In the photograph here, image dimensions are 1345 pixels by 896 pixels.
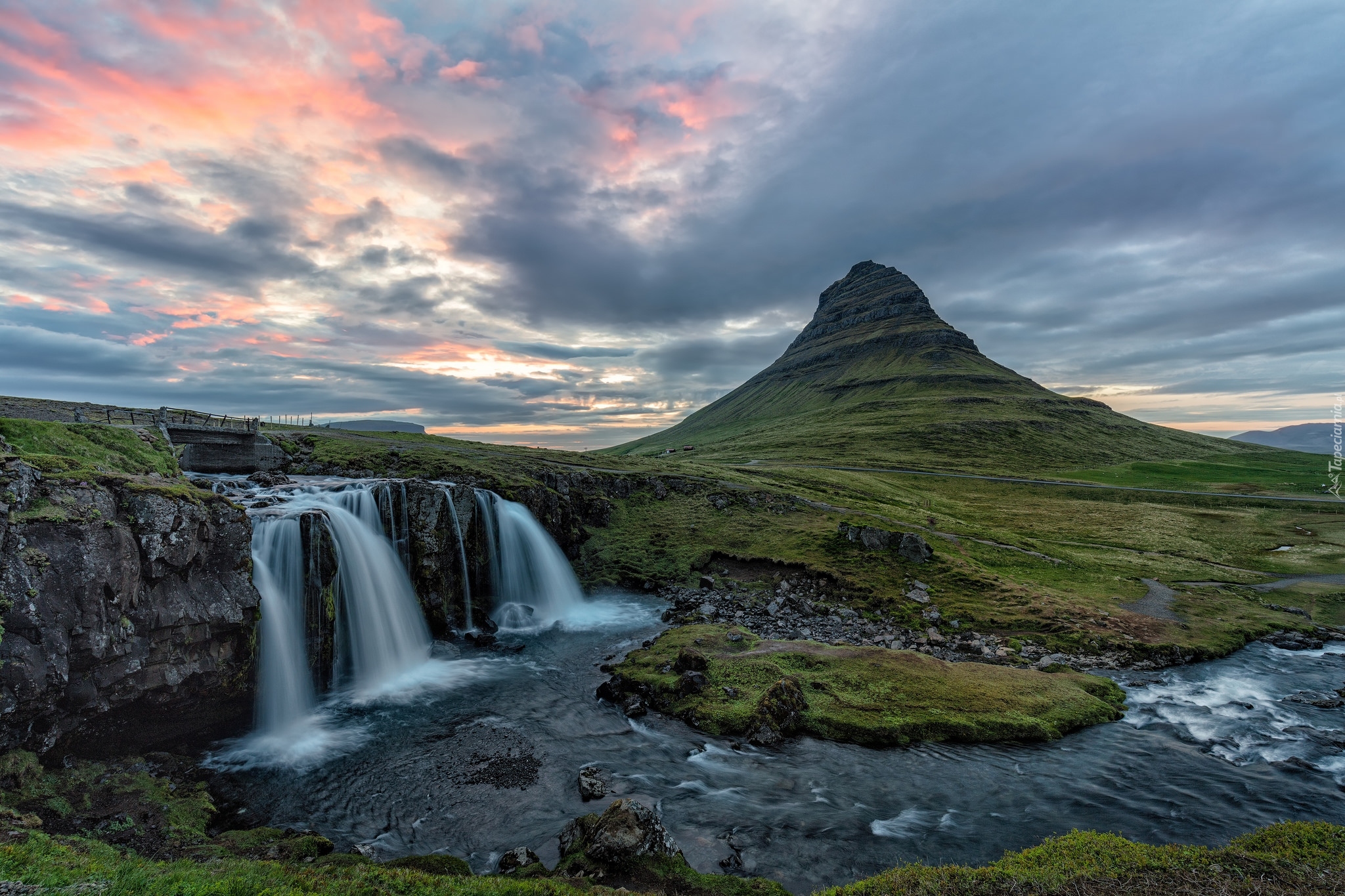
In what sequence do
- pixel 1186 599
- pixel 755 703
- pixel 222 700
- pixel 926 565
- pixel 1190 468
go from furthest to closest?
→ pixel 1190 468
pixel 926 565
pixel 1186 599
pixel 755 703
pixel 222 700

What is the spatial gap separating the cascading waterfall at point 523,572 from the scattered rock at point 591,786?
70.4 feet

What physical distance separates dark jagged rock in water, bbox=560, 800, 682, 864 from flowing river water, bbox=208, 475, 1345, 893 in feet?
3.82

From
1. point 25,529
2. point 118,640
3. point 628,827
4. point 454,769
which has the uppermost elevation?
point 25,529

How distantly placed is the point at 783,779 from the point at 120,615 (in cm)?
2587

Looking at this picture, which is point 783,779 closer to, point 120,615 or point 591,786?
point 591,786

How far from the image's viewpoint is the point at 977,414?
180m

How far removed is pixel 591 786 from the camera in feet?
64.4

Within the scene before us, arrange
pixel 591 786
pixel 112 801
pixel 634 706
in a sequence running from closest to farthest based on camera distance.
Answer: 1. pixel 112 801
2. pixel 591 786
3. pixel 634 706

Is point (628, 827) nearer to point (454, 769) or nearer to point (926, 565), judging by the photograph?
point (454, 769)

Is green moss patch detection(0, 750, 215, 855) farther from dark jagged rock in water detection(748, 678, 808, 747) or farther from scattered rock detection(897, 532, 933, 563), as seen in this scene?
scattered rock detection(897, 532, 933, 563)

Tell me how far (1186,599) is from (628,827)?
50.5 metres

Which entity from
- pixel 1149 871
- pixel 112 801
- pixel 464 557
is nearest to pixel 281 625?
pixel 112 801

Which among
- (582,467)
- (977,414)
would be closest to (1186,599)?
(582,467)

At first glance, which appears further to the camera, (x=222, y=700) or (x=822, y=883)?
(x=222, y=700)
